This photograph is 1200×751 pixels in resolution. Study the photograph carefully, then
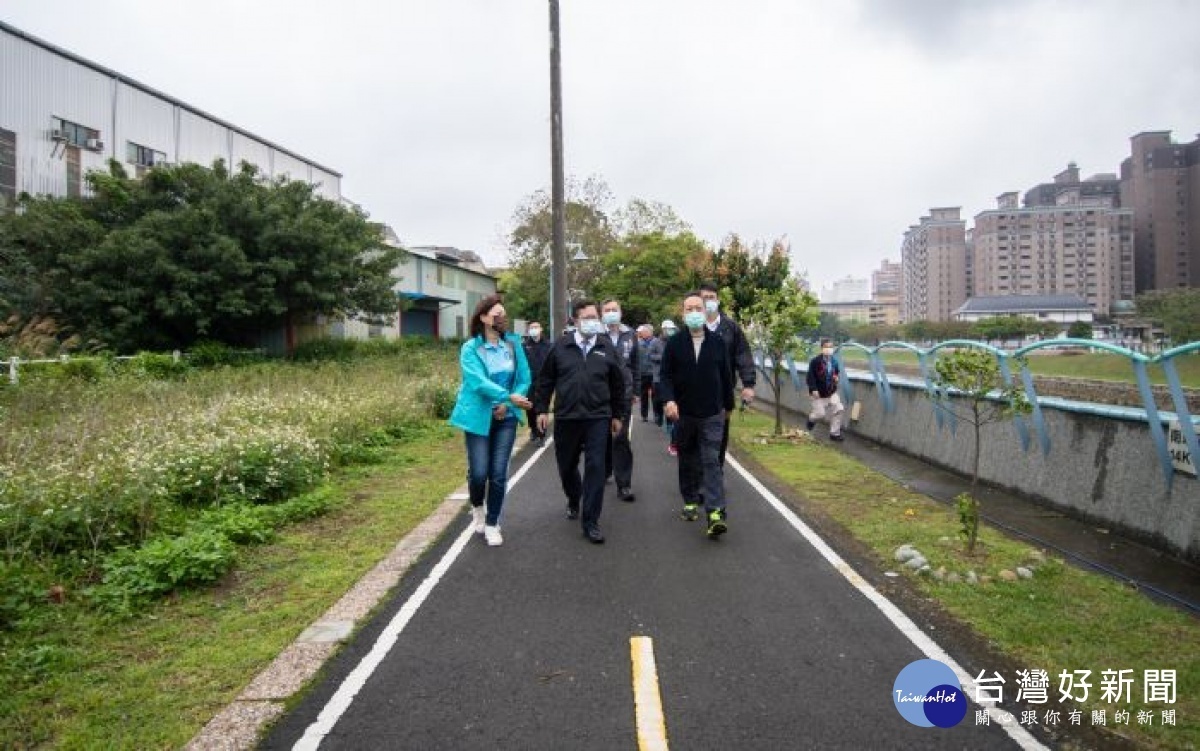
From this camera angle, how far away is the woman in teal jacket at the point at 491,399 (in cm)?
614

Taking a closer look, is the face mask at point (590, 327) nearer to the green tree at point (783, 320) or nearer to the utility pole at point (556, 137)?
the green tree at point (783, 320)

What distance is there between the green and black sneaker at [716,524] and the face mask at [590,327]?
6.31 feet

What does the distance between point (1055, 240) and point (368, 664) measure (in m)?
91.7

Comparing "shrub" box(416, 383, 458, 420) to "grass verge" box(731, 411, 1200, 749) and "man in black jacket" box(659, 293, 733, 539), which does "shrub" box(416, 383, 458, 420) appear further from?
"grass verge" box(731, 411, 1200, 749)

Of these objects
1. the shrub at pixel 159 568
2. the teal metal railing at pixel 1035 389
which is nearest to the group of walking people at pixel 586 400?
the shrub at pixel 159 568

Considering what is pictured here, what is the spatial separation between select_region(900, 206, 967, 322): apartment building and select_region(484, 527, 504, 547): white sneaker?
113464mm

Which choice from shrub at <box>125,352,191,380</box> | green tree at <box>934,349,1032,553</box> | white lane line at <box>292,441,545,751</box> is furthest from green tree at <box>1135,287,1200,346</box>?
shrub at <box>125,352,191,380</box>

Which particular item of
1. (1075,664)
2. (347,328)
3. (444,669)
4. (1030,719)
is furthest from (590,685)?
(347,328)

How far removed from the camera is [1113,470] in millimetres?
6559

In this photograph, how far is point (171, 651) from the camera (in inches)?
162

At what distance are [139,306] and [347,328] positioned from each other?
51.5ft

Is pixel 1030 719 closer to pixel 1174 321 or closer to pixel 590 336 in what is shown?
pixel 590 336

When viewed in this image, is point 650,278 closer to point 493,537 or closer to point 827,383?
point 827,383

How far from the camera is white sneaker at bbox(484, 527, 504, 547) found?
6.27m
